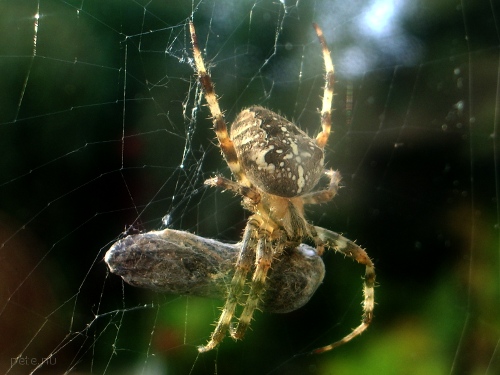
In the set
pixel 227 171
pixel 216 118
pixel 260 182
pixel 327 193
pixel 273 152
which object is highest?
pixel 216 118

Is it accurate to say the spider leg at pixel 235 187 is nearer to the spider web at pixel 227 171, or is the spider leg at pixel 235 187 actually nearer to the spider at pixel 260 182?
the spider at pixel 260 182

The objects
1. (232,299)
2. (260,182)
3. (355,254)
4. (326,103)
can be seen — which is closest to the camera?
(232,299)

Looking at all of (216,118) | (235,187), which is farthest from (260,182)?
(216,118)

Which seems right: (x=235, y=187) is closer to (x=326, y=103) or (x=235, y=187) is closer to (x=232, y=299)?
(x=232, y=299)

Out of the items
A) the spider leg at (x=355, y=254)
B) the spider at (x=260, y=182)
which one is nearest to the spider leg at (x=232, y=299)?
the spider at (x=260, y=182)

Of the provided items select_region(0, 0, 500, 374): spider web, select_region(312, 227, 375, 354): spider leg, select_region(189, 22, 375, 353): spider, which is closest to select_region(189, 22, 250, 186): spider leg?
select_region(189, 22, 375, 353): spider
